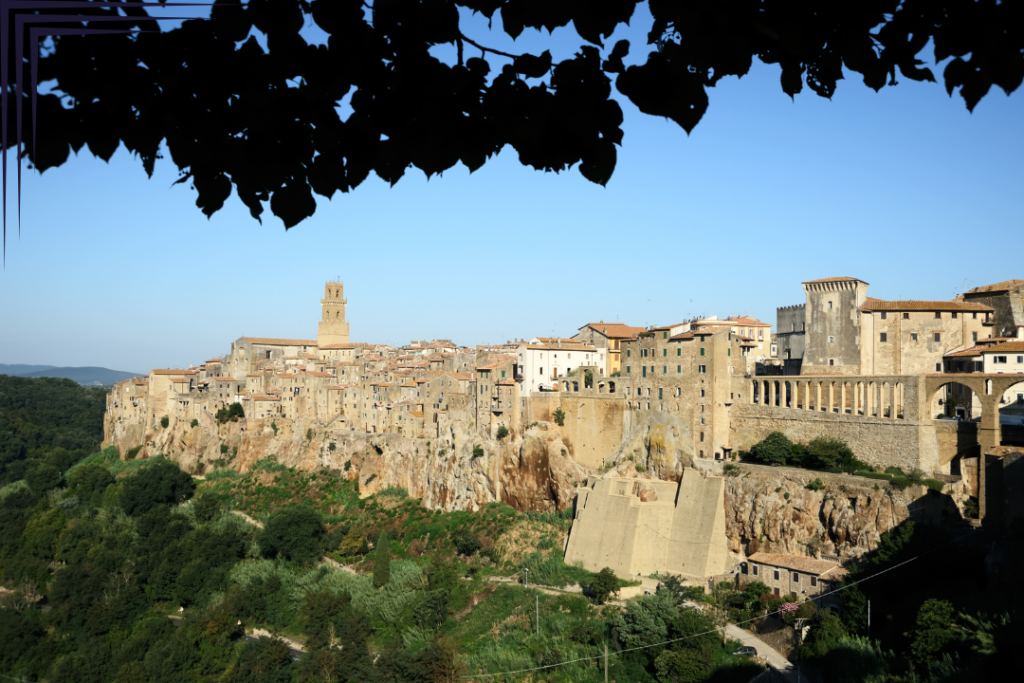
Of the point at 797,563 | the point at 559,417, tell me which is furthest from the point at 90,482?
the point at 797,563

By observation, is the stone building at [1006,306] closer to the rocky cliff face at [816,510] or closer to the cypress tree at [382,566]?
the rocky cliff face at [816,510]

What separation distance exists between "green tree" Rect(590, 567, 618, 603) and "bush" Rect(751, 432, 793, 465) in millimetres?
7111

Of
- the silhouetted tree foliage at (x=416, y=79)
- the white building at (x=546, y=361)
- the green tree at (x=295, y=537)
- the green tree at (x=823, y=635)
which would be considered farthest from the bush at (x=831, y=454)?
the silhouetted tree foliage at (x=416, y=79)

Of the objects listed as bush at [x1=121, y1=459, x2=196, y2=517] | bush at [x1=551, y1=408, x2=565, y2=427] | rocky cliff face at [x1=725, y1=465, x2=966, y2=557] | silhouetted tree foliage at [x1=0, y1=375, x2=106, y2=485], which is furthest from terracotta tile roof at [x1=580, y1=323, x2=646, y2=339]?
silhouetted tree foliage at [x1=0, y1=375, x2=106, y2=485]

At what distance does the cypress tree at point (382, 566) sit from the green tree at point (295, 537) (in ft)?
15.6

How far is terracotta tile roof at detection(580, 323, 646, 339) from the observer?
45.0 metres

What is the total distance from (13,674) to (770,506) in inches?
1167

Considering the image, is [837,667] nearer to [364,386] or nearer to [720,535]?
[720,535]

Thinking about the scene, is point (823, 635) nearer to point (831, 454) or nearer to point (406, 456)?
point (831, 454)

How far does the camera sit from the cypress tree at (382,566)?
3431 cm

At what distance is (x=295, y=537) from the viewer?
3912 cm

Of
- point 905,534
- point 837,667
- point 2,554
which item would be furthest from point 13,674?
point 905,534

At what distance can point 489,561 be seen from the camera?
33.5m

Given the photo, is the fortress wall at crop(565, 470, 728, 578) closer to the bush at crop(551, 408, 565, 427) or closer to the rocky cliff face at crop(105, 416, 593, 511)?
the rocky cliff face at crop(105, 416, 593, 511)
